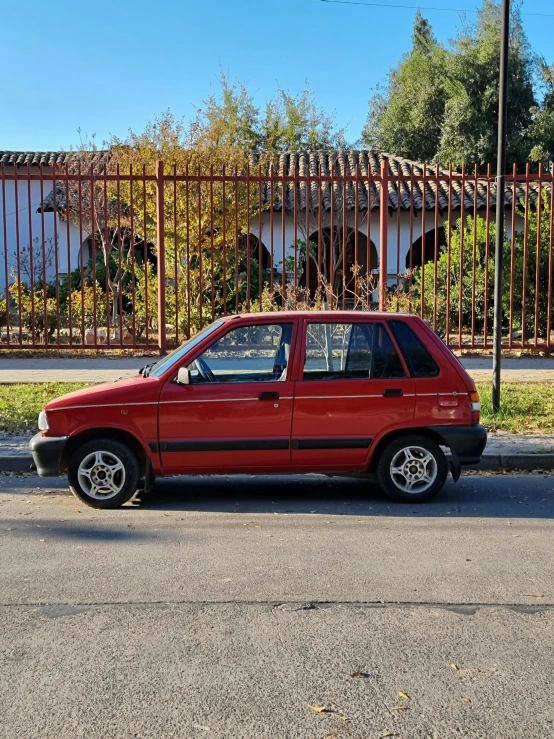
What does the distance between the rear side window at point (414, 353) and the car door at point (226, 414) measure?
0.91 m

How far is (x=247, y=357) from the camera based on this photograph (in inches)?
267

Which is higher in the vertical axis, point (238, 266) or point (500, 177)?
point (500, 177)

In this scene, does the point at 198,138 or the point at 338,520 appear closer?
the point at 338,520

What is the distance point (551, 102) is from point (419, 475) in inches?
1173

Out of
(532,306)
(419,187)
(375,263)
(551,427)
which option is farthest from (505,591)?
(375,263)

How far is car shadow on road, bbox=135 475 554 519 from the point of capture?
21.8 ft

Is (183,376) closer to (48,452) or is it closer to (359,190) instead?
(48,452)

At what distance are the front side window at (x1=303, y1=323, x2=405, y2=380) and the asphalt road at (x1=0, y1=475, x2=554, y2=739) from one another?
3.62 feet

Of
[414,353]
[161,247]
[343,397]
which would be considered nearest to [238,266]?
[161,247]

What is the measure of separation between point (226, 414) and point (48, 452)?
1.45 m

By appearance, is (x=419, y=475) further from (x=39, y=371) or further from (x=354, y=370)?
(x=39, y=371)

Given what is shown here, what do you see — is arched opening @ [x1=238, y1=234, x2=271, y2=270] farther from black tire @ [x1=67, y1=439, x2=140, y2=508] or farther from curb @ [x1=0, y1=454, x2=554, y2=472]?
black tire @ [x1=67, y1=439, x2=140, y2=508]

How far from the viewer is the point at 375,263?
2431 cm

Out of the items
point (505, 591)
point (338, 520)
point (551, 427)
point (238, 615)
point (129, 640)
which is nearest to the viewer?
point (129, 640)
